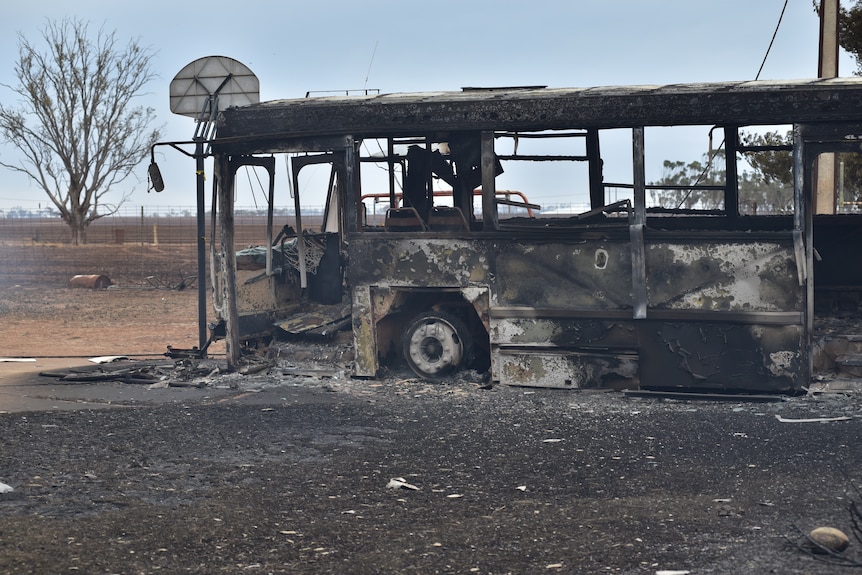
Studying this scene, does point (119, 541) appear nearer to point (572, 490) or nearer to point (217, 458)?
point (217, 458)

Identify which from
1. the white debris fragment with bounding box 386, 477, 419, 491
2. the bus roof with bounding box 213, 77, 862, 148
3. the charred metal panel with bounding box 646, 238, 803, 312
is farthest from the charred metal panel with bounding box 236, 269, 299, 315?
the white debris fragment with bounding box 386, 477, 419, 491

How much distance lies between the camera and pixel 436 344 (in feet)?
33.3

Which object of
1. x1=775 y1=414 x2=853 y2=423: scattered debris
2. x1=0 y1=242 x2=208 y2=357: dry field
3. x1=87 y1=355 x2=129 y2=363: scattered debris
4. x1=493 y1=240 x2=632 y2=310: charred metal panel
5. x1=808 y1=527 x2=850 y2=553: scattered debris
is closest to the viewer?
x1=808 y1=527 x2=850 y2=553: scattered debris

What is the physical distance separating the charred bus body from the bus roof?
0.02 meters

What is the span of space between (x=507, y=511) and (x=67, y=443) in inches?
146

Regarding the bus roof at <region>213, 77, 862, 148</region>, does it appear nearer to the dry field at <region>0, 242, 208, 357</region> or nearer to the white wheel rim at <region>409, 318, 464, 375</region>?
the white wheel rim at <region>409, 318, 464, 375</region>

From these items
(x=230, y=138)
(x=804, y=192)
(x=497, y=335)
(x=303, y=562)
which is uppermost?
(x=230, y=138)

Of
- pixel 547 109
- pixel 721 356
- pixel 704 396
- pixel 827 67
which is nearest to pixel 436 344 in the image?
pixel 547 109

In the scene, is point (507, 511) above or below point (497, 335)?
below

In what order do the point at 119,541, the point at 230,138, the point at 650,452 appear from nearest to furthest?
the point at 119,541, the point at 650,452, the point at 230,138

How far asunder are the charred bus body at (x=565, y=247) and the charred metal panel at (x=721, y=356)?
0.01 metres

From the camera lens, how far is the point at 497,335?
9820mm

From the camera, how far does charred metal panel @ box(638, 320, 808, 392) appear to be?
29.3 ft

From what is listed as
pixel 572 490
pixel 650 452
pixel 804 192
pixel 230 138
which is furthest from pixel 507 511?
pixel 230 138
